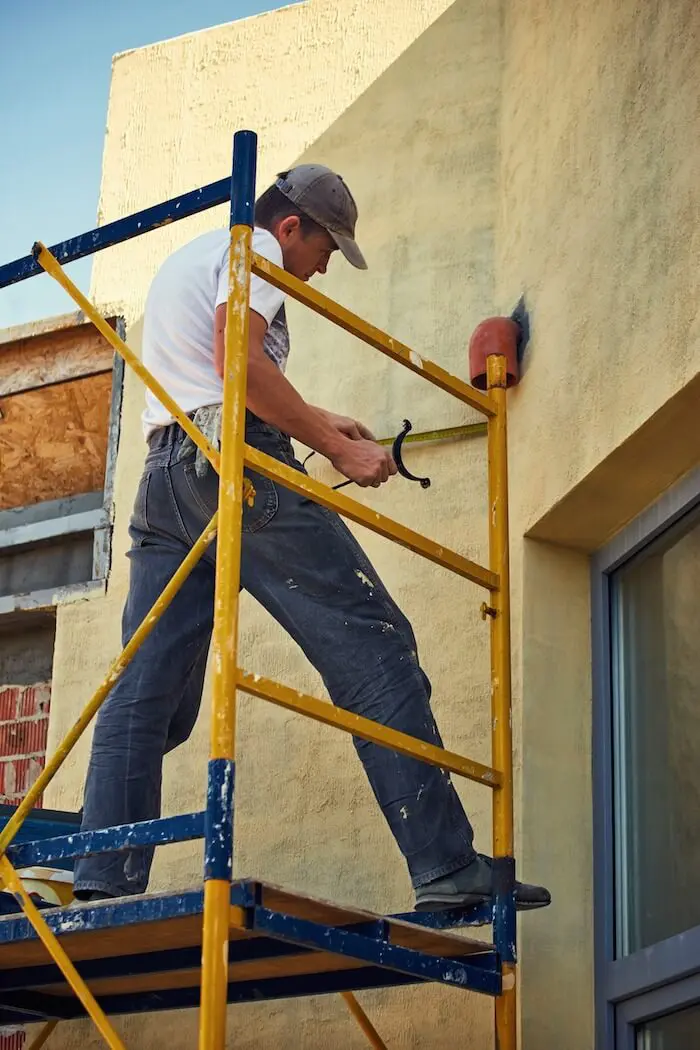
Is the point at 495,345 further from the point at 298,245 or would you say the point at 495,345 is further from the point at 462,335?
the point at 298,245

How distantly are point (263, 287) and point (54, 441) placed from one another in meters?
3.02

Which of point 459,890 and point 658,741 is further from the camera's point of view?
point 658,741

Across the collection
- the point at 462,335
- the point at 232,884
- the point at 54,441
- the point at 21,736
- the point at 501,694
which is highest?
the point at 54,441

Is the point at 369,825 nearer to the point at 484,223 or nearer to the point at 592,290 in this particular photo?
the point at 592,290

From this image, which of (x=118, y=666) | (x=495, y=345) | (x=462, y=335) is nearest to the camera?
(x=118, y=666)

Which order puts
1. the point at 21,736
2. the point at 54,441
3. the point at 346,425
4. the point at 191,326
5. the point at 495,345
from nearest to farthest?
the point at 191,326 < the point at 346,425 < the point at 495,345 < the point at 21,736 < the point at 54,441

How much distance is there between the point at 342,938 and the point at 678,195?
223 centimetres

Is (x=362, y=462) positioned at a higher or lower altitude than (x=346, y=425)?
lower

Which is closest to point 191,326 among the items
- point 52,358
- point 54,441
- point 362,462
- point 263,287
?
point 263,287

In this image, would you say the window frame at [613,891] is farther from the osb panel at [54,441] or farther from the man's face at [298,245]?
the osb panel at [54,441]

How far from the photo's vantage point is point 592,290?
4.77m

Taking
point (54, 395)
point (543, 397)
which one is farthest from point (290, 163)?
point (543, 397)

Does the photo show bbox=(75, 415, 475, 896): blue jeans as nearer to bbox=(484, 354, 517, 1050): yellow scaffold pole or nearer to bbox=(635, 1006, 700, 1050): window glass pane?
bbox=(484, 354, 517, 1050): yellow scaffold pole

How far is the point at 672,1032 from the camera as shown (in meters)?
4.14
